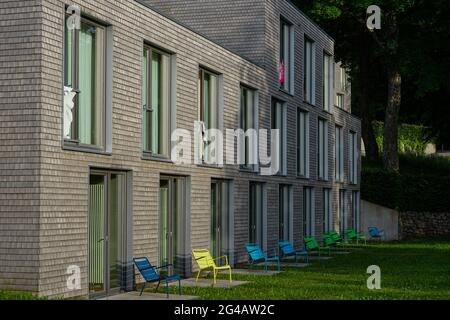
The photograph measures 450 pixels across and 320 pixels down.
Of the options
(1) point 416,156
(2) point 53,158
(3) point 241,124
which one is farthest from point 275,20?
(1) point 416,156

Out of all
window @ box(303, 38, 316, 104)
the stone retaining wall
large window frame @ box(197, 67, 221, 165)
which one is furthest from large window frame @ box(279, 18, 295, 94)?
the stone retaining wall

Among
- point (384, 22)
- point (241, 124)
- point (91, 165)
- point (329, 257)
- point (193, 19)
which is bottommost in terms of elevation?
point (329, 257)

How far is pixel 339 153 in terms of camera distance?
37156mm

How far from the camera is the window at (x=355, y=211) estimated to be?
39.3 metres

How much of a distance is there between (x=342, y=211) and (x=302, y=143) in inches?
309

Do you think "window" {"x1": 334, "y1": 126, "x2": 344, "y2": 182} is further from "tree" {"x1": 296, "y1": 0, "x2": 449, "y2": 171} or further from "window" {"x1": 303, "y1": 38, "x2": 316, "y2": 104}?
"window" {"x1": 303, "y1": 38, "x2": 316, "y2": 104}

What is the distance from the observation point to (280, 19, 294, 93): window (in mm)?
27734

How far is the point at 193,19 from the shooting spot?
85.3ft

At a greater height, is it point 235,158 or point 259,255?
point 235,158

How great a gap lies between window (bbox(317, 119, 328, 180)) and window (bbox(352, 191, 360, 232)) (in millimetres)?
6367

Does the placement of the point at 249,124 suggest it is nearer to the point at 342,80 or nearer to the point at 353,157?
the point at 353,157

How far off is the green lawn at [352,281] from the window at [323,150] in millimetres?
6347
